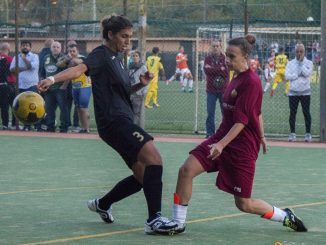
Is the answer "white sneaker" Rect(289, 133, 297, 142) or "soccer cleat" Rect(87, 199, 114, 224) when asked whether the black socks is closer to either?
"soccer cleat" Rect(87, 199, 114, 224)

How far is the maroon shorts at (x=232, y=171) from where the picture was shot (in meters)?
8.64

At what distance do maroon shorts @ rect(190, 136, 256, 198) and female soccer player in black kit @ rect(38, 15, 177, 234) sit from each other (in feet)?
1.38

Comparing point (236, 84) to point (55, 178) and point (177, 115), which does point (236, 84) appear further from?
point (177, 115)


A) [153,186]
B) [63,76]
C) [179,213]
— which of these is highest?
[63,76]

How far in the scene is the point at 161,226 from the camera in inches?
339

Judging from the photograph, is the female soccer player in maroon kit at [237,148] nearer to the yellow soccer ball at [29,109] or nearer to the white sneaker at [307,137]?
the yellow soccer ball at [29,109]

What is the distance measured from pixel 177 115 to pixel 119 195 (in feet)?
59.2

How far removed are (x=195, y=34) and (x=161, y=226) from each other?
23703mm

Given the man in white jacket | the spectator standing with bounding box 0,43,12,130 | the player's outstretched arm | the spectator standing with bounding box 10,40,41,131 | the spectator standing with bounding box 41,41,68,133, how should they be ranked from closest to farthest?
the player's outstretched arm < the man in white jacket < the spectator standing with bounding box 41,41,68,133 < the spectator standing with bounding box 10,40,41,131 < the spectator standing with bounding box 0,43,12,130

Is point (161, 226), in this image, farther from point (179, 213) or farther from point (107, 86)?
point (107, 86)

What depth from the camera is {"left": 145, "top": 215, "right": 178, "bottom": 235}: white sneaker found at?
28.3ft

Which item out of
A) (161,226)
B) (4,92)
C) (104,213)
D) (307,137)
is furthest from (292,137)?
(161,226)

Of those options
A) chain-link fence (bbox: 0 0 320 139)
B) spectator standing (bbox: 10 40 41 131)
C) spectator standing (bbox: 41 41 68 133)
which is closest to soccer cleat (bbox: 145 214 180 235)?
chain-link fence (bbox: 0 0 320 139)

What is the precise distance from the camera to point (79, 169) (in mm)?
14312
